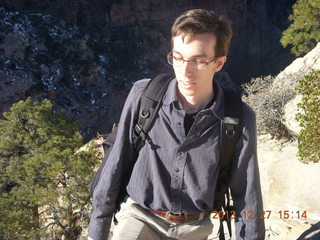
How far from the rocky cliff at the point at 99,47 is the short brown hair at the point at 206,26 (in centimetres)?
2132

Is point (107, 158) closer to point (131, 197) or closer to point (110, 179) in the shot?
point (110, 179)

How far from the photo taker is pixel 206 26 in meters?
1.52

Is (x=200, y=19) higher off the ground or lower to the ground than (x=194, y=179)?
higher

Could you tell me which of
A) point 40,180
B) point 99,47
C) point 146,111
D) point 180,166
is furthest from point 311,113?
point 99,47

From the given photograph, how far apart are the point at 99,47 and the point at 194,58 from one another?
93.3ft

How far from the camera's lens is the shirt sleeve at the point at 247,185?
Result: 167cm

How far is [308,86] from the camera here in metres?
Answer: 4.15

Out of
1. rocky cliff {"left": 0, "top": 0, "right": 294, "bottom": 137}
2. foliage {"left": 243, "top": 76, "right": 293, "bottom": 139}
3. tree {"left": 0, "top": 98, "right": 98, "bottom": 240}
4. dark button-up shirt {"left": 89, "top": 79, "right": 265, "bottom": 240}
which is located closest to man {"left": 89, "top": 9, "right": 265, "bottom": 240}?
dark button-up shirt {"left": 89, "top": 79, "right": 265, "bottom": 240}

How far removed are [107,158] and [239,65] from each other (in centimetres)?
3303

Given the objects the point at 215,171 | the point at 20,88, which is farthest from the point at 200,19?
the point at 20,88

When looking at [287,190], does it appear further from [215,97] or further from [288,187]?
[215,97]

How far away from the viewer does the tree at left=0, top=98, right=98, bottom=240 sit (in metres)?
6.56

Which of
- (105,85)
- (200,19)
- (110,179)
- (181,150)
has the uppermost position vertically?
(200,19)

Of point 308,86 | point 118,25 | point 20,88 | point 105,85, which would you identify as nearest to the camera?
point 308,86
